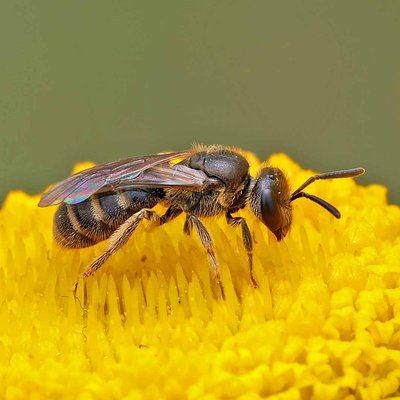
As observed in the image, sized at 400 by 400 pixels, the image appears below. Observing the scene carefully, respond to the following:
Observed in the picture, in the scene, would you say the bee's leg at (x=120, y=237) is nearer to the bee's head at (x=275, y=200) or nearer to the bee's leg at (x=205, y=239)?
the bee's leg at (x=205, y=239)

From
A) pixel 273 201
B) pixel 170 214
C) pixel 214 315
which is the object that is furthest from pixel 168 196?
pixel 214 315

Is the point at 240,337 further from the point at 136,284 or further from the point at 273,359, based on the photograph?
the point at 136,284

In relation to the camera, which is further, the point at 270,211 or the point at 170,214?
the point at 170,214

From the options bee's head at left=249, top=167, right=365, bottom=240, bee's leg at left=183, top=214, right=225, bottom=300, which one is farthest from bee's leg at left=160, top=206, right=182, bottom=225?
bee's head at left=249, top=167, right=365, bottom=240

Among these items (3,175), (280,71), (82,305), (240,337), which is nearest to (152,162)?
(82,305)

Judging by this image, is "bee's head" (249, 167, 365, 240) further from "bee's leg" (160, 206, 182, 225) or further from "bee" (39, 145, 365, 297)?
"bee's leg" (160, 206, 182, 225)

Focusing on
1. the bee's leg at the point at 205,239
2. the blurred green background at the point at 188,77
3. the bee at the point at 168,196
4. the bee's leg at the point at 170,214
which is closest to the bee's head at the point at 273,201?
the bee at the point at 168,196

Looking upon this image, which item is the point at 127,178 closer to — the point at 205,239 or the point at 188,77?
the point at 205,239
